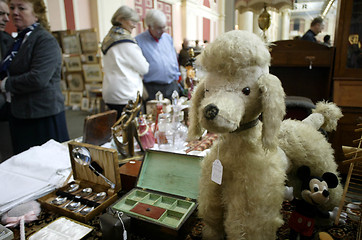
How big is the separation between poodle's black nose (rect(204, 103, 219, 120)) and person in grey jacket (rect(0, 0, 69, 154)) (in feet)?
4.69

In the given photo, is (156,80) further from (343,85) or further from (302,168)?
(302,168)

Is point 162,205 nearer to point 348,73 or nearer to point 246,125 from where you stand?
point 246,125

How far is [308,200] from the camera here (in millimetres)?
707

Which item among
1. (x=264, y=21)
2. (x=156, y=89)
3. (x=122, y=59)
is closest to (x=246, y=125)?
(x=264, y=21)

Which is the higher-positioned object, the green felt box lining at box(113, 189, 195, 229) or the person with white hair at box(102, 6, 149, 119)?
the person with white hair at box(102, 6, 149, 119)

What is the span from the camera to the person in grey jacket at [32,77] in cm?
159

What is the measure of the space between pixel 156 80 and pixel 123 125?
1.44 metres

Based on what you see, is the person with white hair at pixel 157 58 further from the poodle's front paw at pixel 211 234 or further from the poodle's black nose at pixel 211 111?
the poodle's black nose at pixel 211 111

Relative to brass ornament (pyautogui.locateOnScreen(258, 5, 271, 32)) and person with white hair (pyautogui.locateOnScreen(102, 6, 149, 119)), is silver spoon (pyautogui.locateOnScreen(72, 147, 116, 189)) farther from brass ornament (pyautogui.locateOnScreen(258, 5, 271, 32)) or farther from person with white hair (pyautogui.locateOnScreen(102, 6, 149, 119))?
brass ornament (pyautogui.locateOnScreen(258, 5, 271, 32))

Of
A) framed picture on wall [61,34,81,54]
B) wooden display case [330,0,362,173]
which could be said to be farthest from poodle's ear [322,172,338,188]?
framed picture on wall [61,34,81,54]

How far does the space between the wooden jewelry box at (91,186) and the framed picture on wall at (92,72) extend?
4.05 metres

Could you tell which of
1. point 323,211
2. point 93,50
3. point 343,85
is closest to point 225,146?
point 323,211

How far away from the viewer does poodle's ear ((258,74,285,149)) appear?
591 mm

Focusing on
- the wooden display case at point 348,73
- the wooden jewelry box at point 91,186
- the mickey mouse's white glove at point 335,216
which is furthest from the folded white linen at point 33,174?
the wooden display case at point 348,73
